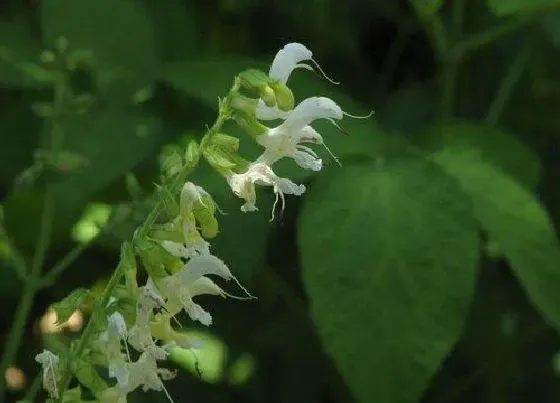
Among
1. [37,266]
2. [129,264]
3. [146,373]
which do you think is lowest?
[37,266]

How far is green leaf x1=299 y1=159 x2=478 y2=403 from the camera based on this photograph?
930 millimetres

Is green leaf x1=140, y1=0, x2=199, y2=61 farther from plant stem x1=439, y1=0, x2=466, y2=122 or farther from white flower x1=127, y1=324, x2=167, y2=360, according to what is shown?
white flower x1=127, y1=324, x2=167, y2=360

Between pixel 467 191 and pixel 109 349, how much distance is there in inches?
17.6

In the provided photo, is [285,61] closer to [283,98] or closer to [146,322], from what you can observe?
[283,98]

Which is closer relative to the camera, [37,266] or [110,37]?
[37,266]

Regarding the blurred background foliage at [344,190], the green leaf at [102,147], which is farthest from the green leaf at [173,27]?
the green leaf at [102,147]

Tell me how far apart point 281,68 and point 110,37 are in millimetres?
518

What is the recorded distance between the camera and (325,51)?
135cm

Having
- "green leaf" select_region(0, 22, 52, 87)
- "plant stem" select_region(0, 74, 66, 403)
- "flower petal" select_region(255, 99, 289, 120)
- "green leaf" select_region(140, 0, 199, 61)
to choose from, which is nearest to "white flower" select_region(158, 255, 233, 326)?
"flower petal" select_region(255, 99, 289, 120)

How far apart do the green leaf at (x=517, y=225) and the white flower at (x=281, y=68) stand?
0.33 metres

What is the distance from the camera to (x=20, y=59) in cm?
120

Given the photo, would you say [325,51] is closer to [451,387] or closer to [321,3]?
[321,3]

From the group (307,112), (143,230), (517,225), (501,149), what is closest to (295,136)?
(307,112)

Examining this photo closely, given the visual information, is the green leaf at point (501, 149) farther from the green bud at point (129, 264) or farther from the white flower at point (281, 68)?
the green bud at point (129, 264)
